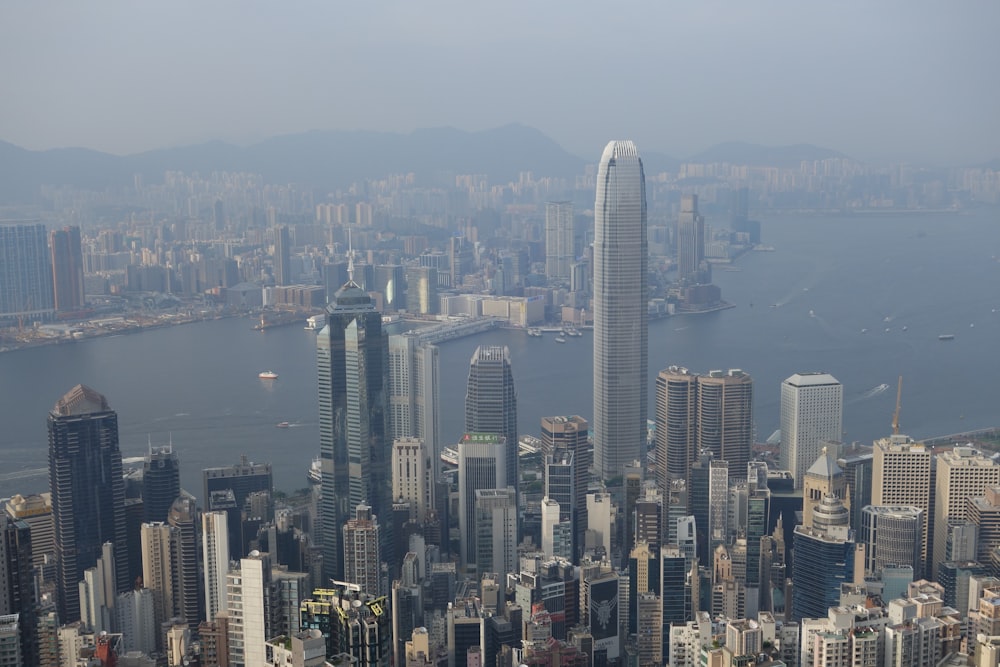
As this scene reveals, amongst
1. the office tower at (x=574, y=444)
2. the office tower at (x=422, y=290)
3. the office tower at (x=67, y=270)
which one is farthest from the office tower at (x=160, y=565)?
the office tower at (x=422, y=290)

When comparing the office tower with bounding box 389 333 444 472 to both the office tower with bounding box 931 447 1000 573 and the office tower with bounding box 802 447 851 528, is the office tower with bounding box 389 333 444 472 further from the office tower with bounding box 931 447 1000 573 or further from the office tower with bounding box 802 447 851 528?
the office tower with bounding box 931 447 1000 573

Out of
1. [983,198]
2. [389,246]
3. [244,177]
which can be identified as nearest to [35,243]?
[244,177]

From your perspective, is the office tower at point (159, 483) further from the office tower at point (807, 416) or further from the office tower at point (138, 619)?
the office tower at point (807, 416)

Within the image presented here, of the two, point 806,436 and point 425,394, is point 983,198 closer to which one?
point 806,436

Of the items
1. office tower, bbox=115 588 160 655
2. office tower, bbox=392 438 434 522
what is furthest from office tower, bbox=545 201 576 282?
office tower, bbox=115 588 160 655

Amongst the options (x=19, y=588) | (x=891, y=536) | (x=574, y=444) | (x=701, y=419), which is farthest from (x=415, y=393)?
(x=19, y=588)

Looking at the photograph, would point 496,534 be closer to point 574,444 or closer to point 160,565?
point 574,444

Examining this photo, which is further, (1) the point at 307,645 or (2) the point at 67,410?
(2) the point at 67,410

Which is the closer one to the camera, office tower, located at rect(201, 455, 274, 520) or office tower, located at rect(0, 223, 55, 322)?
office tower, located at rect(201, 455, 274, 520)
